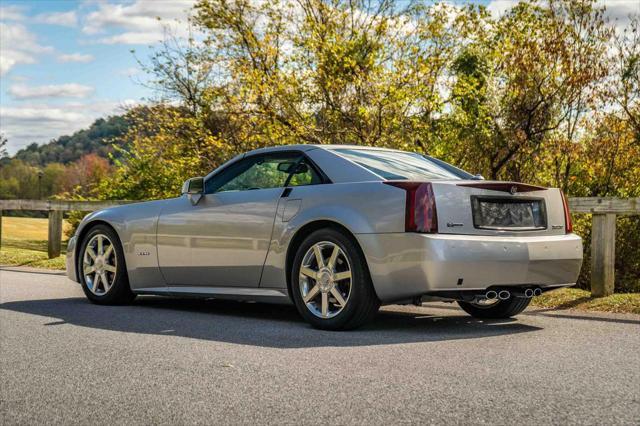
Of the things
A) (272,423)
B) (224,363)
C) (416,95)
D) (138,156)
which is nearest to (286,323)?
(224,363)

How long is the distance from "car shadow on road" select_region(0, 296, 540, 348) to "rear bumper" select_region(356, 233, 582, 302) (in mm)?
405

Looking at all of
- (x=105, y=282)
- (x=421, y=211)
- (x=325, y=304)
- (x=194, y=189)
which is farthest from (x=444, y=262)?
(x=105, y=282)

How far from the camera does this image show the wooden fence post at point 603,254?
27.7 ft

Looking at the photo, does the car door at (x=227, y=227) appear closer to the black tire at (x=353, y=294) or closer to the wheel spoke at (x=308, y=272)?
the wheel spoke at (x=308, y=272)

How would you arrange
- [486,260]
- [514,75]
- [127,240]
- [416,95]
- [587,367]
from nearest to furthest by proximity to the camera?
[587,367] → [486,260] → [127,240] → [416,95] → [514,75]

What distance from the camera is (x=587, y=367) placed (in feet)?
15.8

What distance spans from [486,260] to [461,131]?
42.3ft

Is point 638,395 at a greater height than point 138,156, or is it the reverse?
point 138,156

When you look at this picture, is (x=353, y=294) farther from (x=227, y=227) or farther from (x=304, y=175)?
(x=227, y=227)

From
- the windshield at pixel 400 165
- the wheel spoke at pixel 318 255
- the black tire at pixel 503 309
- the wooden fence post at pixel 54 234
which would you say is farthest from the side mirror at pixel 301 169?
the wooden fence post at pixel 54 234

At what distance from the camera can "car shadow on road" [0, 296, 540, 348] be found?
604cm

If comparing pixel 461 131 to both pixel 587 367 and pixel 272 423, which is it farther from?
pixel 272 423

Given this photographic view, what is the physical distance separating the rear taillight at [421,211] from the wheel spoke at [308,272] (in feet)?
2.99

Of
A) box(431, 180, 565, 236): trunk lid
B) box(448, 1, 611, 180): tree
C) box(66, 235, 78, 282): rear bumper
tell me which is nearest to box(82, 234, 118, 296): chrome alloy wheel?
box(66, 235, 78, 282): rear bumper
